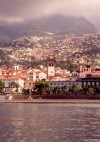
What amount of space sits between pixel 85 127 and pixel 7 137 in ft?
31.7

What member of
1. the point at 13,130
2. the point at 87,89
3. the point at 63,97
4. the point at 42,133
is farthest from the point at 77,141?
the point at 87,89

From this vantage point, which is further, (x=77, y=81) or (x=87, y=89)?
(x=77, y=81)

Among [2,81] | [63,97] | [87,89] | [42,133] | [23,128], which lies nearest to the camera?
[42,133]

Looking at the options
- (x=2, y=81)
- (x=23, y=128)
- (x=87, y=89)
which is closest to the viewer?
(x=23, y=128)

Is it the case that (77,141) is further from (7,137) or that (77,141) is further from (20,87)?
(20,87)

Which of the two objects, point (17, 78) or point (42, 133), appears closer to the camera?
point (42, 133)

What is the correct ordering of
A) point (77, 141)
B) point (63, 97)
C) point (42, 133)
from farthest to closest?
point (63, 97), point (42, 133), point (77, 141)

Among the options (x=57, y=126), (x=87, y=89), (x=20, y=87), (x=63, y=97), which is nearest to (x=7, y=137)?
(x=57, y=126)

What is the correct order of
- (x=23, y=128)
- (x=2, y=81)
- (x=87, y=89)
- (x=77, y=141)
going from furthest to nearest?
(x=2, y=81), (x=87, y=89), (x=23, y=128), (x=77, y=141)

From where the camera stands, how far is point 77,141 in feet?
116

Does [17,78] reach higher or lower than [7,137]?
higher

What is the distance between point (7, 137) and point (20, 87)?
11058cm

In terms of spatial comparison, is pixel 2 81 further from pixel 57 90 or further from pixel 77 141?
pixel 77 141

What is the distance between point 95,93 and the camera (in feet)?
409
